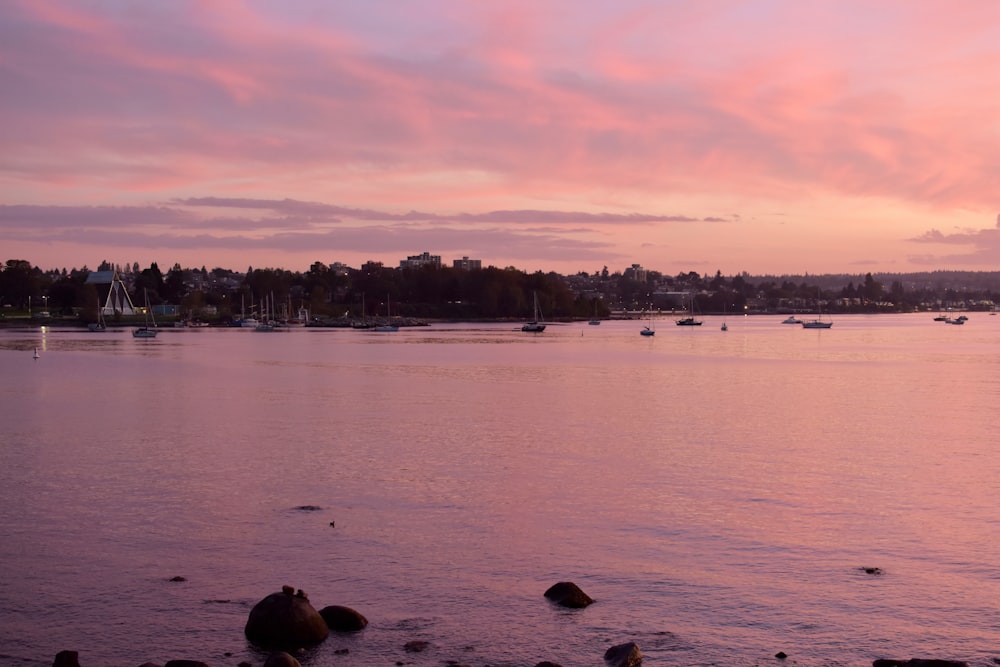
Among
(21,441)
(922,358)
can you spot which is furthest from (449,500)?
(922,358)

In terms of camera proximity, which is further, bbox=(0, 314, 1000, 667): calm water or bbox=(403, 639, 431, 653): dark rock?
bbox=(0, 314, 1000, 667): calm water

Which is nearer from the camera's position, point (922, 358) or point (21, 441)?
point (21, 441)

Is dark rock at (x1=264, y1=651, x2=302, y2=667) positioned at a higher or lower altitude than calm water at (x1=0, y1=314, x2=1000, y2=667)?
higher

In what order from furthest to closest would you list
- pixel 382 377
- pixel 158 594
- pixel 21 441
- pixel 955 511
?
pixel 382 377
pixel 21 441
pixel 955 511
pixel 158 594

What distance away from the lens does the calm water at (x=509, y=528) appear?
13.0 meters

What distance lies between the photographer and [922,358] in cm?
7800

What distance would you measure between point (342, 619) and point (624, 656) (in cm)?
358

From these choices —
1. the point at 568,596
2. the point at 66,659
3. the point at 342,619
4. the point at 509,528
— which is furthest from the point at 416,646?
the point at 509,528

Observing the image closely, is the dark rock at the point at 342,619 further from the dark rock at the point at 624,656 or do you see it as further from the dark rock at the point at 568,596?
the dark rock at the point at 624,656

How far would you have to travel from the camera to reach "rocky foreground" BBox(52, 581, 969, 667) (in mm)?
11547

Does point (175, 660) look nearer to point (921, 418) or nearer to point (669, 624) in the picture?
point (669, 624)

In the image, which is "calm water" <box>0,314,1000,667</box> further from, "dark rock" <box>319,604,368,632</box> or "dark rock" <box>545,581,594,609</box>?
"dark rock" <box>319,604,368,632</box>

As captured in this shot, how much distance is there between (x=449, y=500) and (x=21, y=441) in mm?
15589

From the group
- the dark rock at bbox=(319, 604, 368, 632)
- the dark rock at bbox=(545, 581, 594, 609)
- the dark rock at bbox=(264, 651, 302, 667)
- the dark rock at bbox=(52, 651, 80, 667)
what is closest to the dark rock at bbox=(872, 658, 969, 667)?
the dark rock at bbox=(545, 581, 594, 609)
